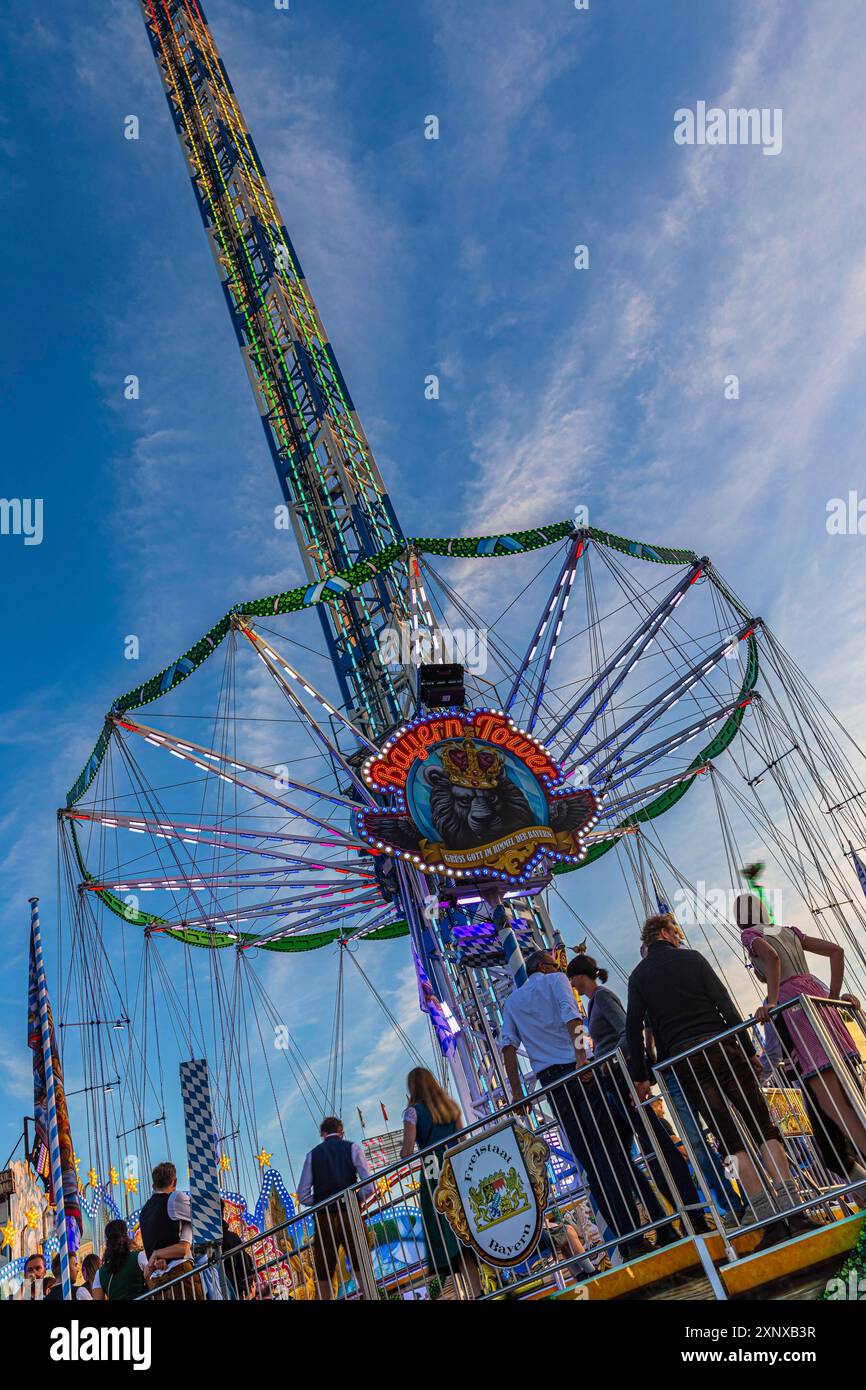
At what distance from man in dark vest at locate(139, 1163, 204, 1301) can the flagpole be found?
5.04 feet

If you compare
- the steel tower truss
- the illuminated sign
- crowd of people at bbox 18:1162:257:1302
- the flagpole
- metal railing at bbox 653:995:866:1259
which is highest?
the steel tower truss

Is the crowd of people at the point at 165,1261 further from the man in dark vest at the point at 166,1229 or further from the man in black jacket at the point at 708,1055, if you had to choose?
the man in black jacket at the point at 708,1055

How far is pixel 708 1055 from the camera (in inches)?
209

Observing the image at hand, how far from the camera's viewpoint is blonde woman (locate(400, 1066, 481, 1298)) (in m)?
6.27

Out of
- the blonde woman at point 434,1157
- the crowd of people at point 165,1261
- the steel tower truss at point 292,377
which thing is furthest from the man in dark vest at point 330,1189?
the steel tower truss at point 292,377

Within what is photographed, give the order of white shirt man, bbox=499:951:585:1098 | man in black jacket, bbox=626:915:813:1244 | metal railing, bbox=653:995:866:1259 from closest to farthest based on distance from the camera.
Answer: metal railing, bbox=653:995:866:1259
man in black jacket, bbox=626:915:813:1244
white shirt man, bbox=499:951:585:1098

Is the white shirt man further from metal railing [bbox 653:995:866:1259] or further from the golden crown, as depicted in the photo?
the golden crown

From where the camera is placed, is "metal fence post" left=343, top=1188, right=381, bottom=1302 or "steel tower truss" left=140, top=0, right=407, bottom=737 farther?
"steel tower truss" left=140, top=0, right=407, bottom=737

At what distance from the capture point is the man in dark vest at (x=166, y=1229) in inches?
291

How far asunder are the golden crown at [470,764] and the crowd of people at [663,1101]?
10128 mm

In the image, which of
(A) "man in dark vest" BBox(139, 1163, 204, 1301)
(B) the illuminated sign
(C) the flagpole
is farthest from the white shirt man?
(B) the illuminated sign
